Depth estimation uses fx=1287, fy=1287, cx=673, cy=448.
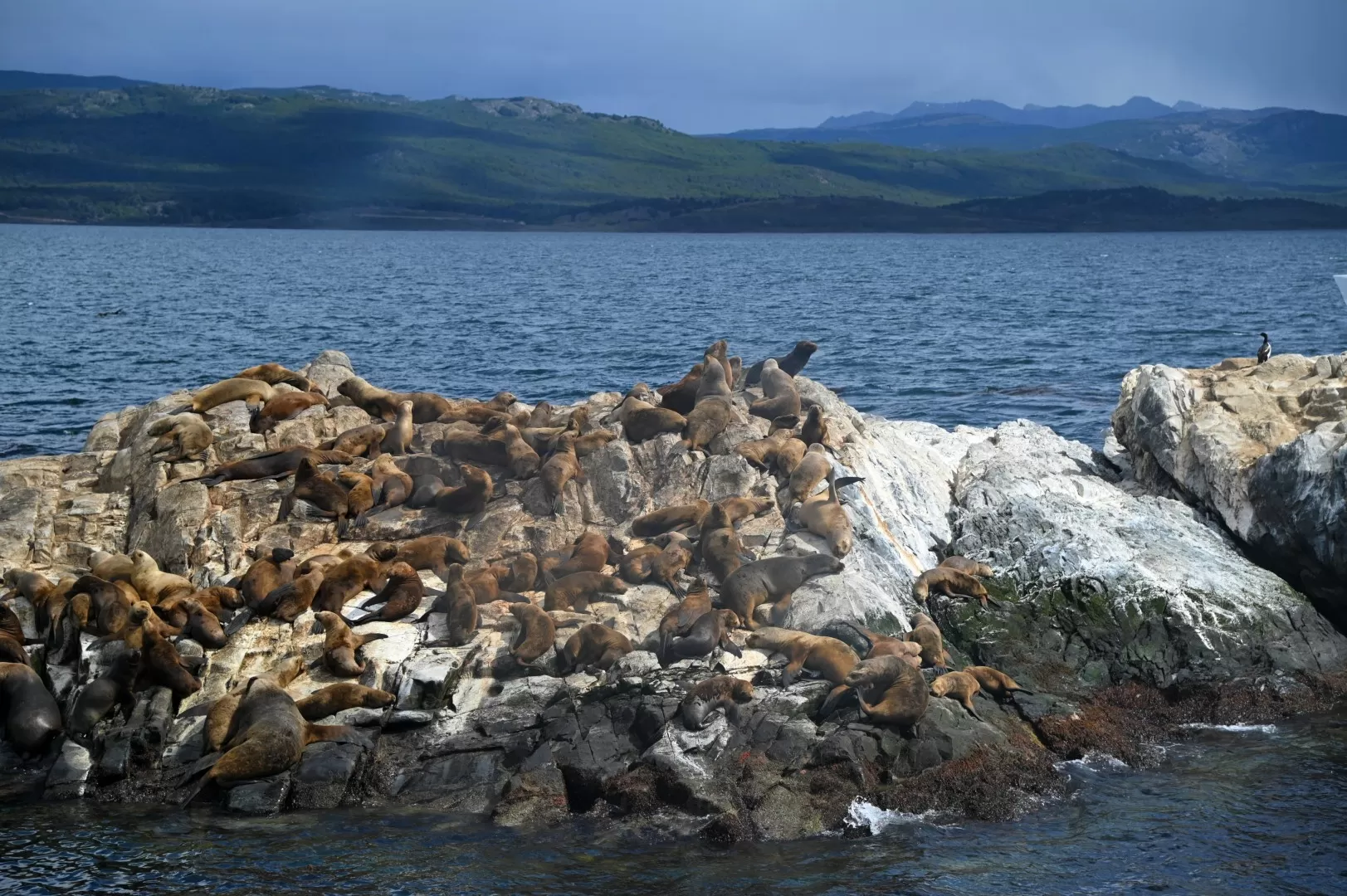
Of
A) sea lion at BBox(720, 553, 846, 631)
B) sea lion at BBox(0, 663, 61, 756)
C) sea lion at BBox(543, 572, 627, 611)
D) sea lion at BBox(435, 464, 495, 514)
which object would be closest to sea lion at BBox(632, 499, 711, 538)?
sea lion at BBox(543, 572, 627, 611)

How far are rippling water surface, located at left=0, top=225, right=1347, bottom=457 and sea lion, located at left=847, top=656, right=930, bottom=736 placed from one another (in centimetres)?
1814

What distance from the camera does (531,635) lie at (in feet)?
44.1

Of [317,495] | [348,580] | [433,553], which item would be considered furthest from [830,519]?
[317,495]

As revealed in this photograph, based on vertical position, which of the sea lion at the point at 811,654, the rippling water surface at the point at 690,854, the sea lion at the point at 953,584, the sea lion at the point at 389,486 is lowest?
the rippling water surface at the point at 690,854

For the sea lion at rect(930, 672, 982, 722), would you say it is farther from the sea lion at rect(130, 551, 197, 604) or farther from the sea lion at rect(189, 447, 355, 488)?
the sea lion at rect(189, 447, 355, 488)

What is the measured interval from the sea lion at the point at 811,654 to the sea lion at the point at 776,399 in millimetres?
5432

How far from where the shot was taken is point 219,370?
43.0m

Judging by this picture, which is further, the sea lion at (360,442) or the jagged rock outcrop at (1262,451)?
the sea lion at (360,442)

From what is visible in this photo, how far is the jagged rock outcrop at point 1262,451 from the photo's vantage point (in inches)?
635

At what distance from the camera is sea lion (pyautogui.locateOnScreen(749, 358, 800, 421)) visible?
1870 centimetres

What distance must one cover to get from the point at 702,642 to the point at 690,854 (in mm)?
2793

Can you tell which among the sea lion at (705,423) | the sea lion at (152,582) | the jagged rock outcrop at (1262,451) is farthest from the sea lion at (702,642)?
the jagged rock outcrop at (1262,451)

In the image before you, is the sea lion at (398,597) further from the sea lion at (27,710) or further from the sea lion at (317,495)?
the sea lion at (27,710)

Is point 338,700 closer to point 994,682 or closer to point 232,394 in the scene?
point 994,682
